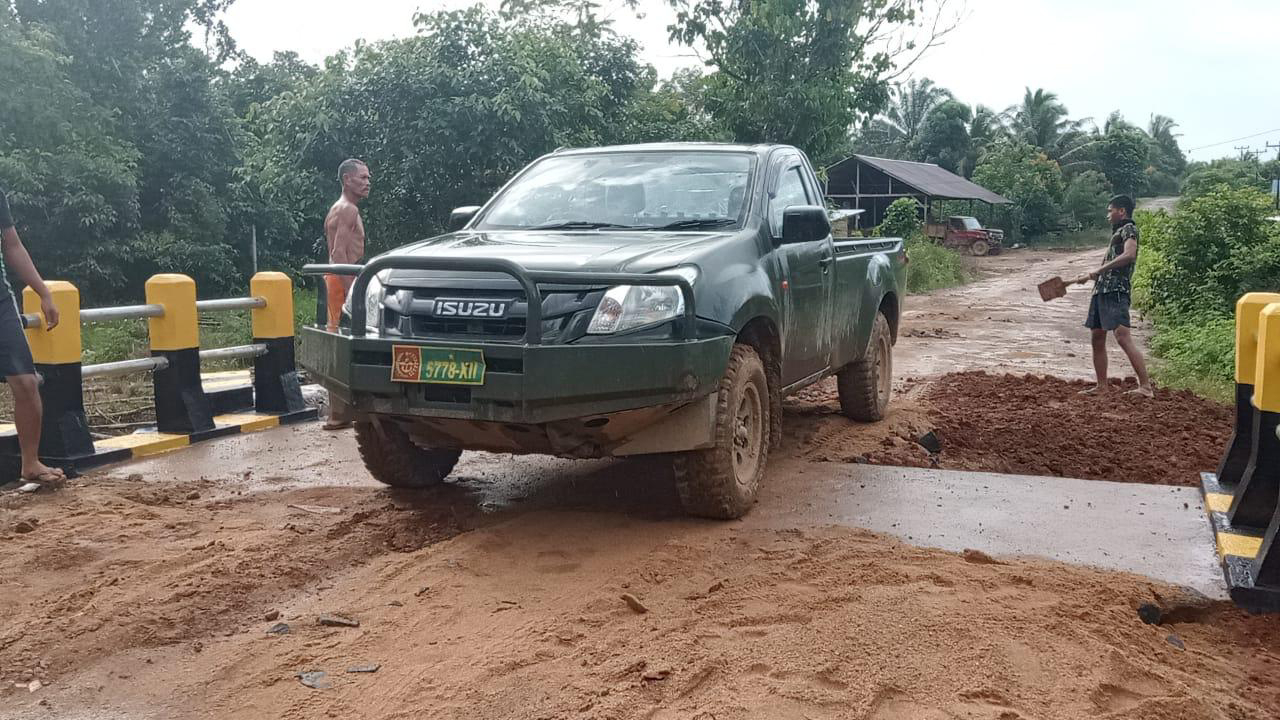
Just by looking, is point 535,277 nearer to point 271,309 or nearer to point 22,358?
point 22,358

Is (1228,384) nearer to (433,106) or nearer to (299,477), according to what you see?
(299,477)

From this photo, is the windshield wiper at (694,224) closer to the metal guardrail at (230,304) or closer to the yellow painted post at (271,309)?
the metal guardrail at (230,304)

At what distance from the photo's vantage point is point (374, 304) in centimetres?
501

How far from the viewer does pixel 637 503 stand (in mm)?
5637

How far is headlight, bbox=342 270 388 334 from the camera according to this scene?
16.3 feet

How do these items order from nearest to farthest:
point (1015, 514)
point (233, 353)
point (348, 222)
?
1. point (1015, 514)
2. point (233, 353)
3. point (348, 222)

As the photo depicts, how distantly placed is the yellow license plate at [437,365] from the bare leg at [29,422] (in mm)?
2613

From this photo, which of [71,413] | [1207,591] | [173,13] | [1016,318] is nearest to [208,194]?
[173,13]

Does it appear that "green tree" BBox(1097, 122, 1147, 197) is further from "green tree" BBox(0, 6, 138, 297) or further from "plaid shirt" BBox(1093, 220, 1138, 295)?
"plaid shirt" BBox(1093, 220, 1138, 295)

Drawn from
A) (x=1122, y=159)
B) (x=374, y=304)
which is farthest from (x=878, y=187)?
(x=374, y=304)

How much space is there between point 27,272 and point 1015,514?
5.34 metres

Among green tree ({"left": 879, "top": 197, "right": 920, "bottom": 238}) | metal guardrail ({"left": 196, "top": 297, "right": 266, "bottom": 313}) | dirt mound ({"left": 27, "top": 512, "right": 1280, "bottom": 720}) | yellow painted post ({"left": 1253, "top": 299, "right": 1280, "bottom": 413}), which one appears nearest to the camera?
dirt mound ({"left": 27, "top": 512, "right": 1280, "bottom": 720})

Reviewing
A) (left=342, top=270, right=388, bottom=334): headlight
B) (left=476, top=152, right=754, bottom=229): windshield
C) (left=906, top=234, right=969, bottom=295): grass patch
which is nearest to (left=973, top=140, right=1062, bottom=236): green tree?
(left=906, top=234, right=969, bottom=295): grass patch

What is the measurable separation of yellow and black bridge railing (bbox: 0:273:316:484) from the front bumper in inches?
108
